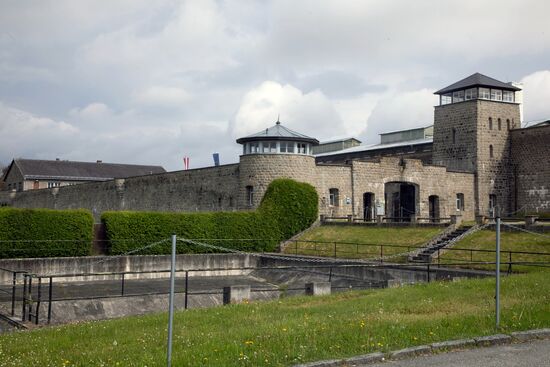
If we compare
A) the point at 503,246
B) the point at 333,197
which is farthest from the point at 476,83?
the point at 503,246

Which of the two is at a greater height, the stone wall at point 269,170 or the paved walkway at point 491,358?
the stone wall at point 269,170

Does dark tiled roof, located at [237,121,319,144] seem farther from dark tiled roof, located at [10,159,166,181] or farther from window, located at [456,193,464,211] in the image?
dark tiled roof, located at [10,159,166,181]

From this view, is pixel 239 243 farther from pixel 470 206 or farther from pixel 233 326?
pixel 233 326

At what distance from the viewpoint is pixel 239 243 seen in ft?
105

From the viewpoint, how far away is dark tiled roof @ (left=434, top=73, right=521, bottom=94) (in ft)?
130

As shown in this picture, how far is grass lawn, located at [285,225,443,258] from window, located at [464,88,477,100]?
45.4 feet

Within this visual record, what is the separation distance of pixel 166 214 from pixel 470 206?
785 inches

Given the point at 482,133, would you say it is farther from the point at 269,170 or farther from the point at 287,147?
the point at 269,170

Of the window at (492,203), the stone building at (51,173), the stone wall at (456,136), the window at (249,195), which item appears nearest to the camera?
the window at (249,195)

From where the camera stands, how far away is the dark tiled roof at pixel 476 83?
39.7 meters

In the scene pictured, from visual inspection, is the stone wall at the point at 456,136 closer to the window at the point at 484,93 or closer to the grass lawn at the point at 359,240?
the window at the point at 484,93

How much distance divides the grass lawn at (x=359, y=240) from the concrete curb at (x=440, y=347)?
16.6 meters

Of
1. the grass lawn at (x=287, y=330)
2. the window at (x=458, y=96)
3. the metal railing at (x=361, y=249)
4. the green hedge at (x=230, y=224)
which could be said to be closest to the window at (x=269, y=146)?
the green hedge at (x=230, y=224)

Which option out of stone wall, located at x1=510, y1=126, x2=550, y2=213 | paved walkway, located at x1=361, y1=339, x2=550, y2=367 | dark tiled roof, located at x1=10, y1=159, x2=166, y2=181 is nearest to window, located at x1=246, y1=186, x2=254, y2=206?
stone wall, located at x1=510, y1=126, x2=550, y2=213
